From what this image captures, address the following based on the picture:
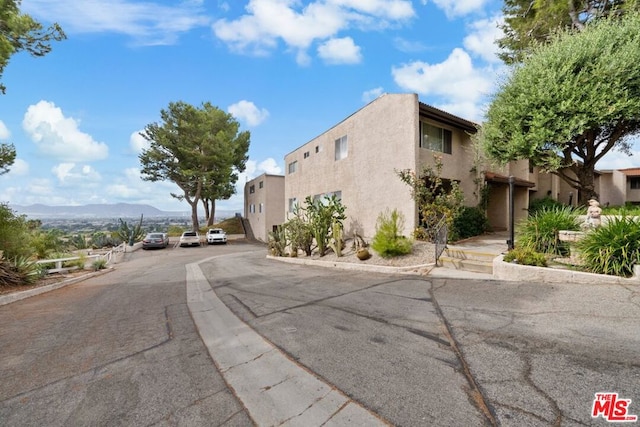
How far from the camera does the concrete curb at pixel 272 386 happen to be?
8.14 feet

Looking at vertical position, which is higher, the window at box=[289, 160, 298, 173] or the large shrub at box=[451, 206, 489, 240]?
the window at box=[289, 160, 298, 173]

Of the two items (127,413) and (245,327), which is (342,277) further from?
(127,413)

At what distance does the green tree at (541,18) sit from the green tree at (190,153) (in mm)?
28906

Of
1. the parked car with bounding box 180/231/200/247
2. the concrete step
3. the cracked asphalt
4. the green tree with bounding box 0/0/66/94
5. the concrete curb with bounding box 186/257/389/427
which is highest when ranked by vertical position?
the green tree with bounding box 0/0/66/94

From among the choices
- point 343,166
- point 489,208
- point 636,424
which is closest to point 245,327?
point 636,424

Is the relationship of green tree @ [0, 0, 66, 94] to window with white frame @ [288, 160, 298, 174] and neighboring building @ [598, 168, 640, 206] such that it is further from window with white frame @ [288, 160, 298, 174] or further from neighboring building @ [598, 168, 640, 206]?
neighboring building @ [598, 168, 640, 206]

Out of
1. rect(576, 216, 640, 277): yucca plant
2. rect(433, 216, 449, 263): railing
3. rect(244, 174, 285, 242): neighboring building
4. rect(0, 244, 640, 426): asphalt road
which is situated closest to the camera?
rect(0, 244, 640, 426): asphalt road

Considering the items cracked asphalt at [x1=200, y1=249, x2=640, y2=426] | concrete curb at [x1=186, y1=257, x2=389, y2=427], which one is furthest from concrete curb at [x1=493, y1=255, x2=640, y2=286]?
concrete curb at [x1=186, y1=257, x2=389, y2=427]

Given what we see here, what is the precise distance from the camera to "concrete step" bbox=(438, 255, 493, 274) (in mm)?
8415

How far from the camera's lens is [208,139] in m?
33.8

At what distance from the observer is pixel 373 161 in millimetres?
14891

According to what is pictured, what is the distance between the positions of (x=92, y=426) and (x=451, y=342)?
402cm

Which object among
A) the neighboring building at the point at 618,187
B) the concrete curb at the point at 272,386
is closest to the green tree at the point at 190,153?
the concrete curb at the point at 272,386

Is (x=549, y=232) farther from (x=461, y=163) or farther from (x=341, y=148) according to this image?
(x=341, y=148)
